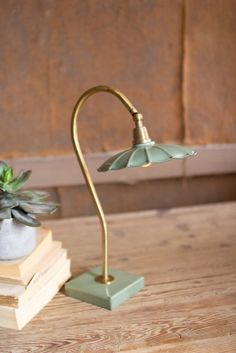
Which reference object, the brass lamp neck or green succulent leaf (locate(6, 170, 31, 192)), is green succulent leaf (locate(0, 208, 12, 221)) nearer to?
green succulent leaf (locate(6, 170, 31, 192))

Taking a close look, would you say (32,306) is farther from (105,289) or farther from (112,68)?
(112,68)

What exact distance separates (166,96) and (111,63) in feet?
0.57

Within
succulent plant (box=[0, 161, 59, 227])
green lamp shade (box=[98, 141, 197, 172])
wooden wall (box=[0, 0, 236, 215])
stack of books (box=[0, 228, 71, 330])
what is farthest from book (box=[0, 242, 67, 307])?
wooden wall (box=[0, 0, 236, 215])

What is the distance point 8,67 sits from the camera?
4.12 feet

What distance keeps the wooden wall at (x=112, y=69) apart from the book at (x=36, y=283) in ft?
1.42

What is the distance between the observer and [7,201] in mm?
852

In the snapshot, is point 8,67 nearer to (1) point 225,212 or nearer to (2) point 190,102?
(2) point 190,102

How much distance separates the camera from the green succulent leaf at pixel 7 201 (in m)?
0.84

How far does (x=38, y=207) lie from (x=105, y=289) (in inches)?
7.9

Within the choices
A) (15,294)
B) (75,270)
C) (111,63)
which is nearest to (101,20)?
(111,63)

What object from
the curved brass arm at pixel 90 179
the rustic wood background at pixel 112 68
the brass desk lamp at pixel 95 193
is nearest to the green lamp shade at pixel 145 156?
Answer: the brass desk lamp at pixel 95 193

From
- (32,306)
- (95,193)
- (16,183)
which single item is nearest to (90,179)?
(95,193)

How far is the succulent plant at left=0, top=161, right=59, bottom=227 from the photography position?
33.5 inches

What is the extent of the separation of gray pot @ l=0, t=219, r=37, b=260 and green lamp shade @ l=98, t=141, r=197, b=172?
7.8 inches
